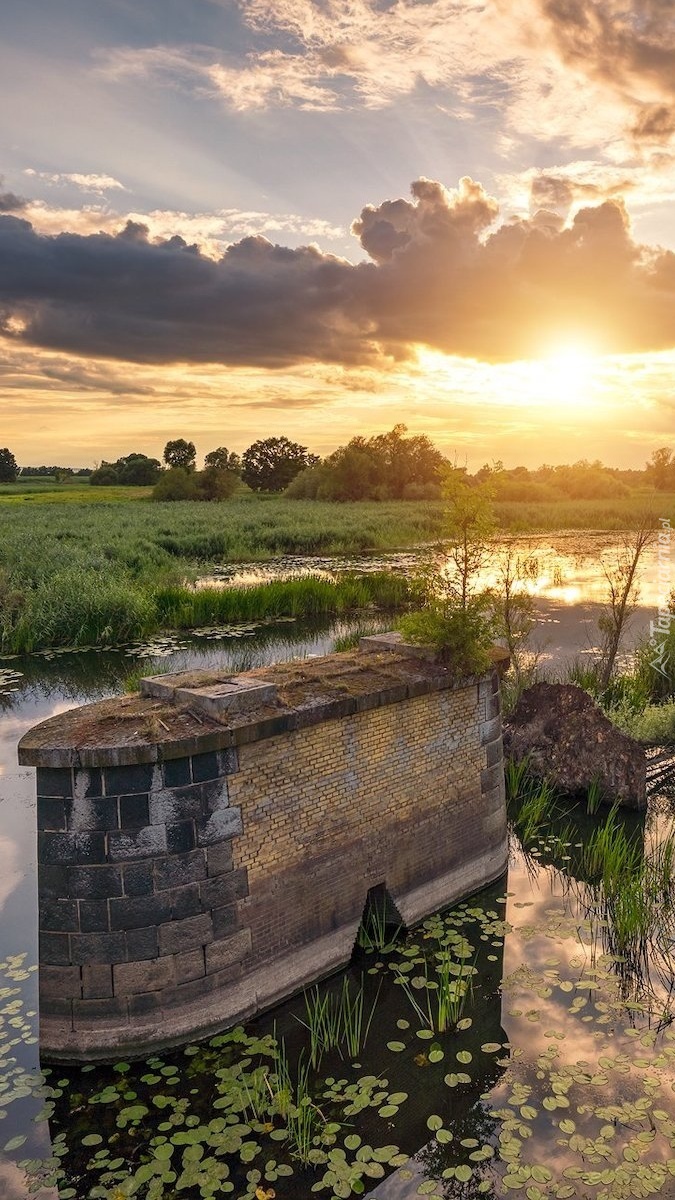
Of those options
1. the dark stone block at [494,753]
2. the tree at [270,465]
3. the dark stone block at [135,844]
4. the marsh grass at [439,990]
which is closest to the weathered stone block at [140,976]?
the dark stone block at [135,844]

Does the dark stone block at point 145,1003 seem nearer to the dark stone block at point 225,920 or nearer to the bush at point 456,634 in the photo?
the dark stone block at point 225,920

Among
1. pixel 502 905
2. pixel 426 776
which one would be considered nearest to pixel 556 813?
pixel 502 905

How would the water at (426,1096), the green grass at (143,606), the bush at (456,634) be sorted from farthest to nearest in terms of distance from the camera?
the green grass at (143,606)
the bush at (456,634)
the water at (426,1096)

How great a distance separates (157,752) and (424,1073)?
3.31 meters

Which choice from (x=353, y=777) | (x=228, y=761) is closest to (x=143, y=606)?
(x=353, y=777)

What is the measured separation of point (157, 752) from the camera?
638cm

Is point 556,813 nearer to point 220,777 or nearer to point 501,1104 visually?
point 501,1104

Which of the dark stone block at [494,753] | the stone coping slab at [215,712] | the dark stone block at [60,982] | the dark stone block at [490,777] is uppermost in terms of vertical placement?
the stone coping slab at [215,712]

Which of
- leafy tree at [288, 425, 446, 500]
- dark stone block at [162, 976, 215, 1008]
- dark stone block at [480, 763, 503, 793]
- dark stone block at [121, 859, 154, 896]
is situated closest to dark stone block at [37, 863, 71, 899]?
dark stone block at [121, 859, 154, 896]

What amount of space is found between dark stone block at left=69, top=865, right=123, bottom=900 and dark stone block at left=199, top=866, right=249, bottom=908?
692 millimetres

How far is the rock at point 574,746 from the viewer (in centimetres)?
1198

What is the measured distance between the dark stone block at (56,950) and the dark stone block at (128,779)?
3.89 feet

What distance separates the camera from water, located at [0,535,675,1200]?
5605mm

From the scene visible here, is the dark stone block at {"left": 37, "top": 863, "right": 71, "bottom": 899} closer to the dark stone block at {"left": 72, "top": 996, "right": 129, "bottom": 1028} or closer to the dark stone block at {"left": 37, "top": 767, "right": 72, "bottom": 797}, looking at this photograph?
the dark stone block at {"left": 37, "top": 767, "right": 72, "bottom": 797}
